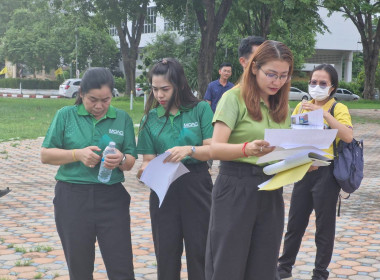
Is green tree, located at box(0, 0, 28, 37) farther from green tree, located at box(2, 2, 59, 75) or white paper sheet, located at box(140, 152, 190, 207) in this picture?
white paper sheet, located at box(140, 152, 190, 207)

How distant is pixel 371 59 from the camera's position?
4066 cm

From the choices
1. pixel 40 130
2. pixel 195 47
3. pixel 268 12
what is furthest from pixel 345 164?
pixel 195 47

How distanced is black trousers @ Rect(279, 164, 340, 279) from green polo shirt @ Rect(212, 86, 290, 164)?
5.28 ft

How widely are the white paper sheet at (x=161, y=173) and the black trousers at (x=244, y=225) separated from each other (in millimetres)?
375

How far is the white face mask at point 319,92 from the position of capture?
4.86 m

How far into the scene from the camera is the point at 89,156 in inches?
140

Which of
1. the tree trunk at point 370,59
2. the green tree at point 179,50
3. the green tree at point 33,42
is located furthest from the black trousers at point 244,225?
the green tree at point 33,42

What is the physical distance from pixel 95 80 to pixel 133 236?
3.39 metres

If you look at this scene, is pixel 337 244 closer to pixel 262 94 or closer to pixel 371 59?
pixel 262 94

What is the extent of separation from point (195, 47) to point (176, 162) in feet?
126

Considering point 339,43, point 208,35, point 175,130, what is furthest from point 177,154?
point 339,43

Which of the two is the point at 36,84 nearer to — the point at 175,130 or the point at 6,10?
the point at 6,10

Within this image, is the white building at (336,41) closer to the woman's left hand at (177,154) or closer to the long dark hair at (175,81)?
the long dark hair at (175,81)

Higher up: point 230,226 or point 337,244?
point 230,226
